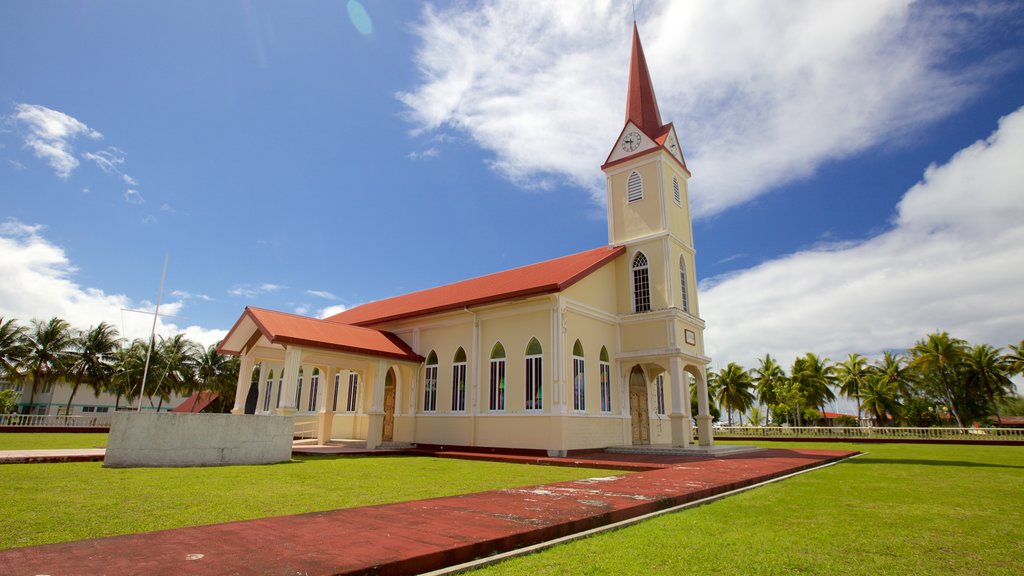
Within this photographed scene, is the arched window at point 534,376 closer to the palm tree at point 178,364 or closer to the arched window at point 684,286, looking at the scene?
the arched window at point 684,286

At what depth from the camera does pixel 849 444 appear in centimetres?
2447

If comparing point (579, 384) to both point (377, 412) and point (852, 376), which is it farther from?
point (852, 376)

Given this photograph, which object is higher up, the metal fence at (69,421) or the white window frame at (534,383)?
the white window frame at (534,383)

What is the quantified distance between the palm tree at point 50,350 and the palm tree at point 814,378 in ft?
201

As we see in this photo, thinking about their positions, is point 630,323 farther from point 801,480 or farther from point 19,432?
point 19,432

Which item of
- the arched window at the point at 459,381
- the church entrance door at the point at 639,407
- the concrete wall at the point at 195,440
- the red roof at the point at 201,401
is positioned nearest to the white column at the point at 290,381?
the concrete wall at the point at 195,440

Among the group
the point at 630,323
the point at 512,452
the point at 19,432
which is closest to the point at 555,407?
the point at 512,452

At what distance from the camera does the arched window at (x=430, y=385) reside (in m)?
19.8

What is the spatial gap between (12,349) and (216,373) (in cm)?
1305

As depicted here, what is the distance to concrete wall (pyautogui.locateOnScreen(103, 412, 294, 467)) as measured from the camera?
36.4ft

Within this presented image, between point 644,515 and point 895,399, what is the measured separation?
173ft

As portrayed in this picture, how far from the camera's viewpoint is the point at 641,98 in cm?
2252

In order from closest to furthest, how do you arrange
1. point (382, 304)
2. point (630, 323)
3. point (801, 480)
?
1. point (801, 480)
2. point (630, 323)
3. point (382, 304)

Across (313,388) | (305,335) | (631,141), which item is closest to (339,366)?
(305,335)
